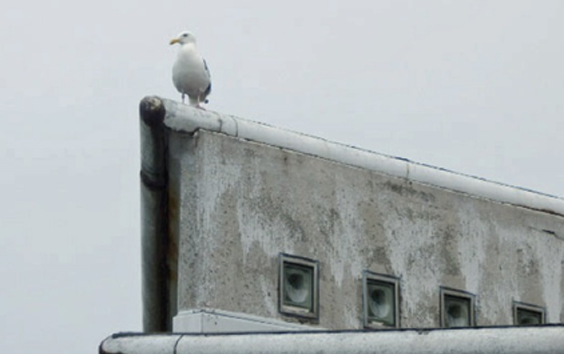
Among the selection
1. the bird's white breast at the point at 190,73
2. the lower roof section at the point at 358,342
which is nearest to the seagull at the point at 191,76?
the bird's white breast at the point at 190,73

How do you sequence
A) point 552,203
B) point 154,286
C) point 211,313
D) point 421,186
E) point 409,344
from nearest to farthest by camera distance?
point 409,344, point 211,313, point 154,286, point 421,186, point 552,203

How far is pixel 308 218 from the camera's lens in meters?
17.6

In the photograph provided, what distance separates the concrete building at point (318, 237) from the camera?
16641mm

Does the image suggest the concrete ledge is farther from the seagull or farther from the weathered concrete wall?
the seagull

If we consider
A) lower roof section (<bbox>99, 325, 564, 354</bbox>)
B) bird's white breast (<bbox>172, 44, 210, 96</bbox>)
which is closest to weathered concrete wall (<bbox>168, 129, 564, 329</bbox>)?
bird's white breast (<bbox>172, 44, 210, 96</bbox>)

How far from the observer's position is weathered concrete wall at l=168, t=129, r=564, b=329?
16.7 metres

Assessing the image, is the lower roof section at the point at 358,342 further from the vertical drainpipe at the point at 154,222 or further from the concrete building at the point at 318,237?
the vertical drainpipe at the point at 154,222

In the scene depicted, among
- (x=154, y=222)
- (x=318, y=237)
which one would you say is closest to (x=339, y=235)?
(x=318, y=237)

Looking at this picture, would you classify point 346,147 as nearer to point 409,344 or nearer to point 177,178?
point 177,178

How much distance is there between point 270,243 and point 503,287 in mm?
3715

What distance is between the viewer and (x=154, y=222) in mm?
17016

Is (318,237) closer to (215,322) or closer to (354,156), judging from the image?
(354,156)

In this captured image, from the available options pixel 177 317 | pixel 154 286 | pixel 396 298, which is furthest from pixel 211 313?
pixel 396 298

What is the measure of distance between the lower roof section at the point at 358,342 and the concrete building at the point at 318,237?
338 centimetres
